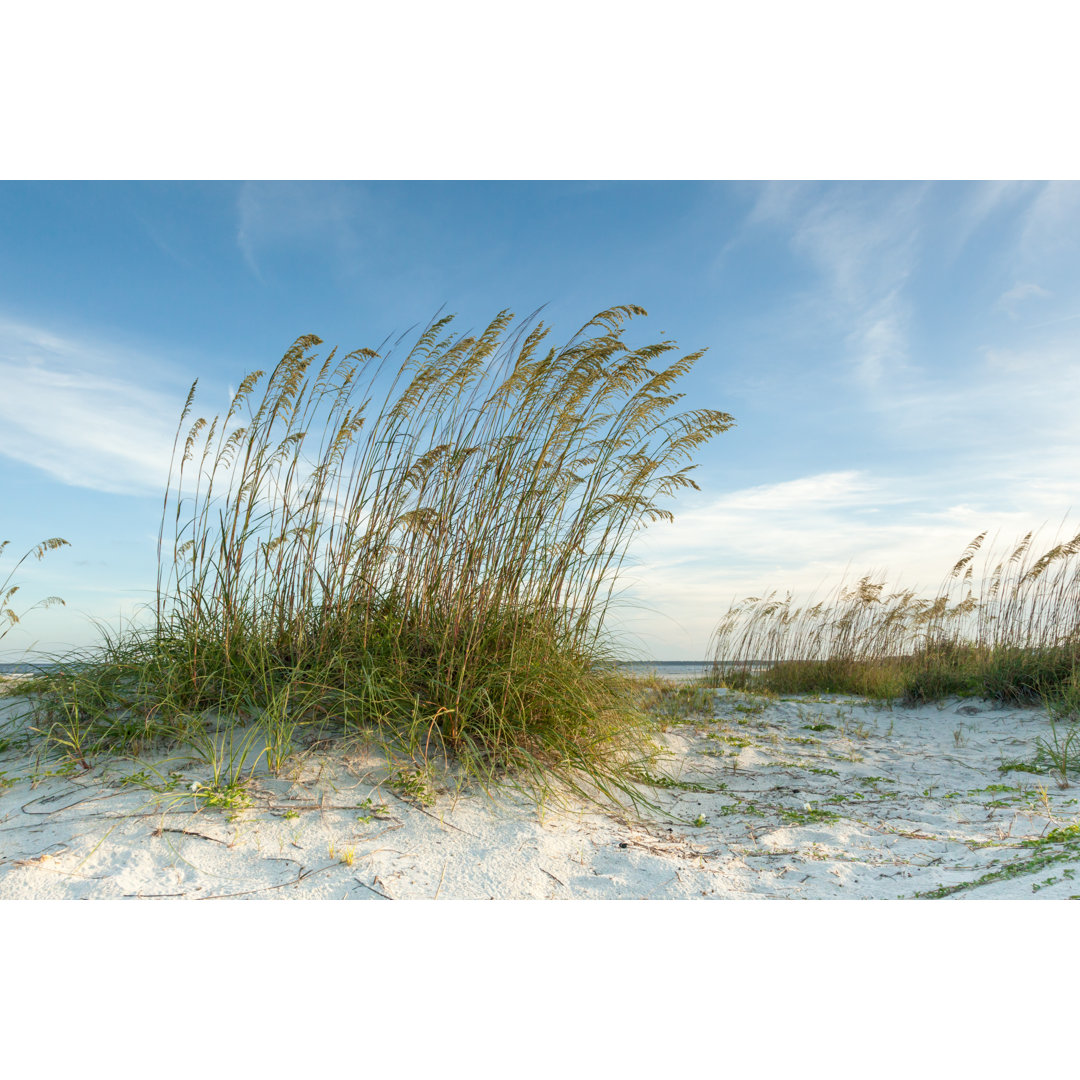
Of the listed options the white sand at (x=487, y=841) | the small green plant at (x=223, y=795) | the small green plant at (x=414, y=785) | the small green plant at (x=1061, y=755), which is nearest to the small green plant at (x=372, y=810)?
the white sand at (x=487, y=841)

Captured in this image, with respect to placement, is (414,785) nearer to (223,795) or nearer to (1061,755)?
(223,795)

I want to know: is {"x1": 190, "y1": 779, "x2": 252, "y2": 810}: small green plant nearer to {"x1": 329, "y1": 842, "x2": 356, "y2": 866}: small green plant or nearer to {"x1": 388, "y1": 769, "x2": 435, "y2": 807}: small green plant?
{"x1": 329, "y1": 842, "x2": 356, "y2": 866}: small green plant

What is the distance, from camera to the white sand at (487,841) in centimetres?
241

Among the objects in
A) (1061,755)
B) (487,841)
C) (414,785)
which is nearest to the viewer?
(487,841)

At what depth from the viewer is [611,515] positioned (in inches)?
149

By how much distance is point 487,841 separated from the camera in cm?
276

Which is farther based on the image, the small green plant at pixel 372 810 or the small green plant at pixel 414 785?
the small green plant at pixel 414 785

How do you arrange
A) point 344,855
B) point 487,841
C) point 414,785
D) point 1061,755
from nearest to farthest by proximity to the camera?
point 344,855 → point 487,841 → point 414,785 → point 1061,755

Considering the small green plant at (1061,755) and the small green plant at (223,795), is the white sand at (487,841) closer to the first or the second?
the small green plant at (223,795)

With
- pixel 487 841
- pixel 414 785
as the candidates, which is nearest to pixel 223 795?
pixel 414 785

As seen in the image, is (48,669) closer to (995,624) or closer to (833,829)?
(833,829)

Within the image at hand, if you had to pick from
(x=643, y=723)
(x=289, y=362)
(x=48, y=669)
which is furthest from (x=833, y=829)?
(x=48, y=669)

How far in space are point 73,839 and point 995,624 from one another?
8.03 meters

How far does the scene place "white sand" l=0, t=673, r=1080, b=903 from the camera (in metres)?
2.41
